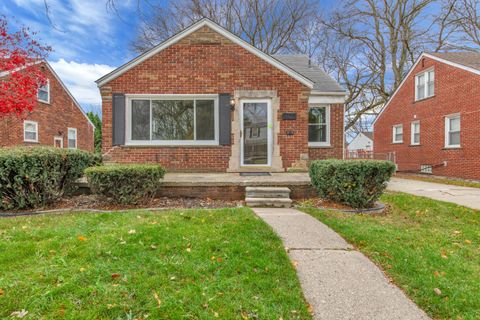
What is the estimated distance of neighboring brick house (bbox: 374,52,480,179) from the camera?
1152 cm

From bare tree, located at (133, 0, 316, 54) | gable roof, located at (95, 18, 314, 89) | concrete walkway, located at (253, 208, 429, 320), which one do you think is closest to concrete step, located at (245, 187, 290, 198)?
concrete walkway, located at (253, 208, 429, 320)

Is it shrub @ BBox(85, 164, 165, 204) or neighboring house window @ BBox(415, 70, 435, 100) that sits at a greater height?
neighboring house window @ BBox(415, 70, 435, 100)

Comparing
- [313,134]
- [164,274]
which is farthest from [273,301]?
[313,134]

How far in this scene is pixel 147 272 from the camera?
2604 mm

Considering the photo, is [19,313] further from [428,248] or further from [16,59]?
[16,59]

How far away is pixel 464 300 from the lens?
2.31 m

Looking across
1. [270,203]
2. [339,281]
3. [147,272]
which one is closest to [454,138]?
[270,203]

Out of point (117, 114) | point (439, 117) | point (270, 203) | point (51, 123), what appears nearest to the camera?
point (270, 203)

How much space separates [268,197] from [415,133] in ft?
44.1

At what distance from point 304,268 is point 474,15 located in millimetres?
22863

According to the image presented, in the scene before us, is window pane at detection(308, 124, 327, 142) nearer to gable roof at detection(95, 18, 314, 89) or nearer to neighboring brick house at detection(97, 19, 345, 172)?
neighboring brick house at detection(97, 19, 345, 172)

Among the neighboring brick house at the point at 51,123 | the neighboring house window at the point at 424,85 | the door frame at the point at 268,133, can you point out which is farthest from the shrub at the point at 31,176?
the neighboring house window at the point at 424,85

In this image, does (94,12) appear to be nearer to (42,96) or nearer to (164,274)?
(164,274)

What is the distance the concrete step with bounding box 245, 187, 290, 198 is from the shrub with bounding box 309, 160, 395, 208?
857 mm
